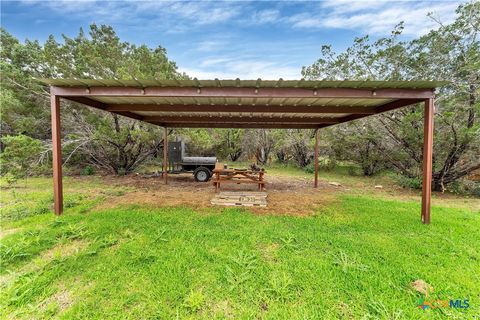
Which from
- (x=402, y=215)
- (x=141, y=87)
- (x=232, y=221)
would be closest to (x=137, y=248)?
(x=232, y=221)

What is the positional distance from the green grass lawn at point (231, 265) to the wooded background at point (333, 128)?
11.9ft

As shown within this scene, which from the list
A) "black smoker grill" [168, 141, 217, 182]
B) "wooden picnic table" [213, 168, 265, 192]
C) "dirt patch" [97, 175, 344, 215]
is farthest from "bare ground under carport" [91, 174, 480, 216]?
"black smoker grill" [168, 141, 217, 182]

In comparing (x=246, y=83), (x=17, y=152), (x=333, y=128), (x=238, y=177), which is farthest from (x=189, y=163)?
(x=333, y=128)

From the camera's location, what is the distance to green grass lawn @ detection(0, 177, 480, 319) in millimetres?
2006

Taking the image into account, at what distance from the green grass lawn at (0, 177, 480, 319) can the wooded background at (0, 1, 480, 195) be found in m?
3.64

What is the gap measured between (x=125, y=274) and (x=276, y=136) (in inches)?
555

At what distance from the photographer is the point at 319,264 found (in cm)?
266

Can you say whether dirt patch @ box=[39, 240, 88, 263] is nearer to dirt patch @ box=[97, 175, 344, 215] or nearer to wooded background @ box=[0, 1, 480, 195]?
dirt patch @ box=[97, 175, 344, 215]

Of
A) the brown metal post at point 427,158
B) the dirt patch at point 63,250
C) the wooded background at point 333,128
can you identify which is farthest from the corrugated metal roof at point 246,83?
the wooded background at point 333,128

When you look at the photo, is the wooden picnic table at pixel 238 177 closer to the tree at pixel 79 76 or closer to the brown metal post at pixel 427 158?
the brown metal post at pixel 427 158

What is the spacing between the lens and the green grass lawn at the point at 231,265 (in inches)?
79.0

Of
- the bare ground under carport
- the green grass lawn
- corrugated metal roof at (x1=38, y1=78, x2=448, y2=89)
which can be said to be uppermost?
corrugated metal roof at (x1=38, y1=78, x2=448, y2=89)

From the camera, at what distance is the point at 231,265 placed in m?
2.65

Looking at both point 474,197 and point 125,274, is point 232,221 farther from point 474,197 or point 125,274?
point 474,197
